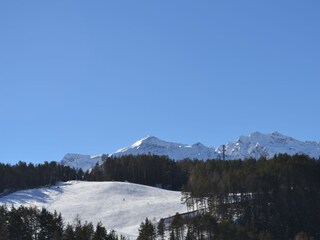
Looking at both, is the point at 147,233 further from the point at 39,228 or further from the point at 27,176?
the point at 27,176

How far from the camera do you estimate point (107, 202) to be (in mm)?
136500

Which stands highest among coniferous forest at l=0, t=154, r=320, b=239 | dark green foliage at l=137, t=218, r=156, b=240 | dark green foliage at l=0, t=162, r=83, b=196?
dark green foliage at l=0, t=162, r=83, b=196

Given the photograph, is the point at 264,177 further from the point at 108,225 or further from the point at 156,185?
the point at 156,185

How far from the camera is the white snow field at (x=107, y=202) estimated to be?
4684 inches

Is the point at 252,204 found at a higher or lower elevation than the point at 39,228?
higher

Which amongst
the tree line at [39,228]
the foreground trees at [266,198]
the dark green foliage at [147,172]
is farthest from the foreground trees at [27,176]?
the tree line at [39,228]

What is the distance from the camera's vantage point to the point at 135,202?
134 meters

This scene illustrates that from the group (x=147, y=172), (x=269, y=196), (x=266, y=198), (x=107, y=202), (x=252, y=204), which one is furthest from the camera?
(x=147, y=172)

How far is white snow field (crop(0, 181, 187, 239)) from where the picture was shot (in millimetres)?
118963

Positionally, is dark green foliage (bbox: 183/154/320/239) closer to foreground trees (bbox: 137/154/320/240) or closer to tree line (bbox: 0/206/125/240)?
foreground trees (bbox: 137/154/320/240)

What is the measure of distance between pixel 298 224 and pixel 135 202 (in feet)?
128

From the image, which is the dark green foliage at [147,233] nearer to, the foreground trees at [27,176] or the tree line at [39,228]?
the tree line at [39,228]

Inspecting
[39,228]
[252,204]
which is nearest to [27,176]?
[252,204]

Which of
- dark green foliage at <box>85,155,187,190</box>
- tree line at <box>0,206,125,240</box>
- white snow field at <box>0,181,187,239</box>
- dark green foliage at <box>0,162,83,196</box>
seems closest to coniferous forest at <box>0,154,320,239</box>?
tree line at <box>0,206,125,240</box>
